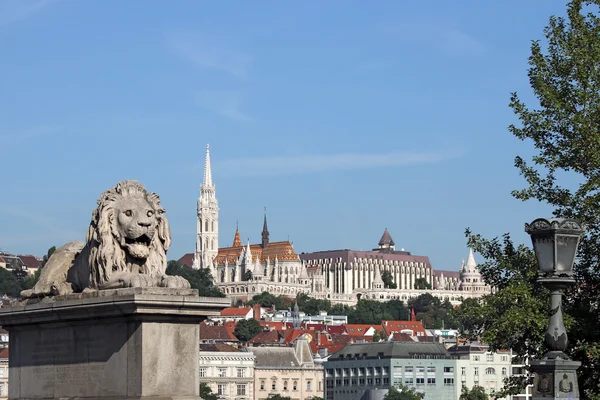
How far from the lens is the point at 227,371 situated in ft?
538

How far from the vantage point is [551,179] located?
28125mm

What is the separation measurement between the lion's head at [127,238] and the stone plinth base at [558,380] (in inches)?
199

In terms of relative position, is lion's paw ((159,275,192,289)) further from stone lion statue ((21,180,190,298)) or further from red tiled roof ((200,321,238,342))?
red tiled roof ((200,321,238,342))

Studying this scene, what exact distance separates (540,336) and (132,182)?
1083 centimetres

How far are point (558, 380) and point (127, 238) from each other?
5702 millimetres

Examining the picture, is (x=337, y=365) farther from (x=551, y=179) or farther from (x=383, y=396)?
(x=551, y=179)

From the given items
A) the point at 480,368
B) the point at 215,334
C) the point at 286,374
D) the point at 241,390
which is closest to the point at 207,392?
the point at 241,390

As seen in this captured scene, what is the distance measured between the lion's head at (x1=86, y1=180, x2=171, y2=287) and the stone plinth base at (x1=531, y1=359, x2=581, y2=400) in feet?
16.6

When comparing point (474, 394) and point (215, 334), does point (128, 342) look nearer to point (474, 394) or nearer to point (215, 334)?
point (474, 394)

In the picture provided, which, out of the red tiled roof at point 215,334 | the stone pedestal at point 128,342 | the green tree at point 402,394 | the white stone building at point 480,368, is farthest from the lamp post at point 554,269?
the red tiled roof at point 215,334

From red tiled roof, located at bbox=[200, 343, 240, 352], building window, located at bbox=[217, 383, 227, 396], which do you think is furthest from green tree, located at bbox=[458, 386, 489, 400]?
red tiled roof, located at bbox=[200, 343, 240, 352]

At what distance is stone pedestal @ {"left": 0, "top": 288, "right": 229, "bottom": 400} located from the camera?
15.7 metres

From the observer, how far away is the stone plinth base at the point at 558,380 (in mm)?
13039

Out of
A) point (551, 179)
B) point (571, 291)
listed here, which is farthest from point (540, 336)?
point (551, 179)
